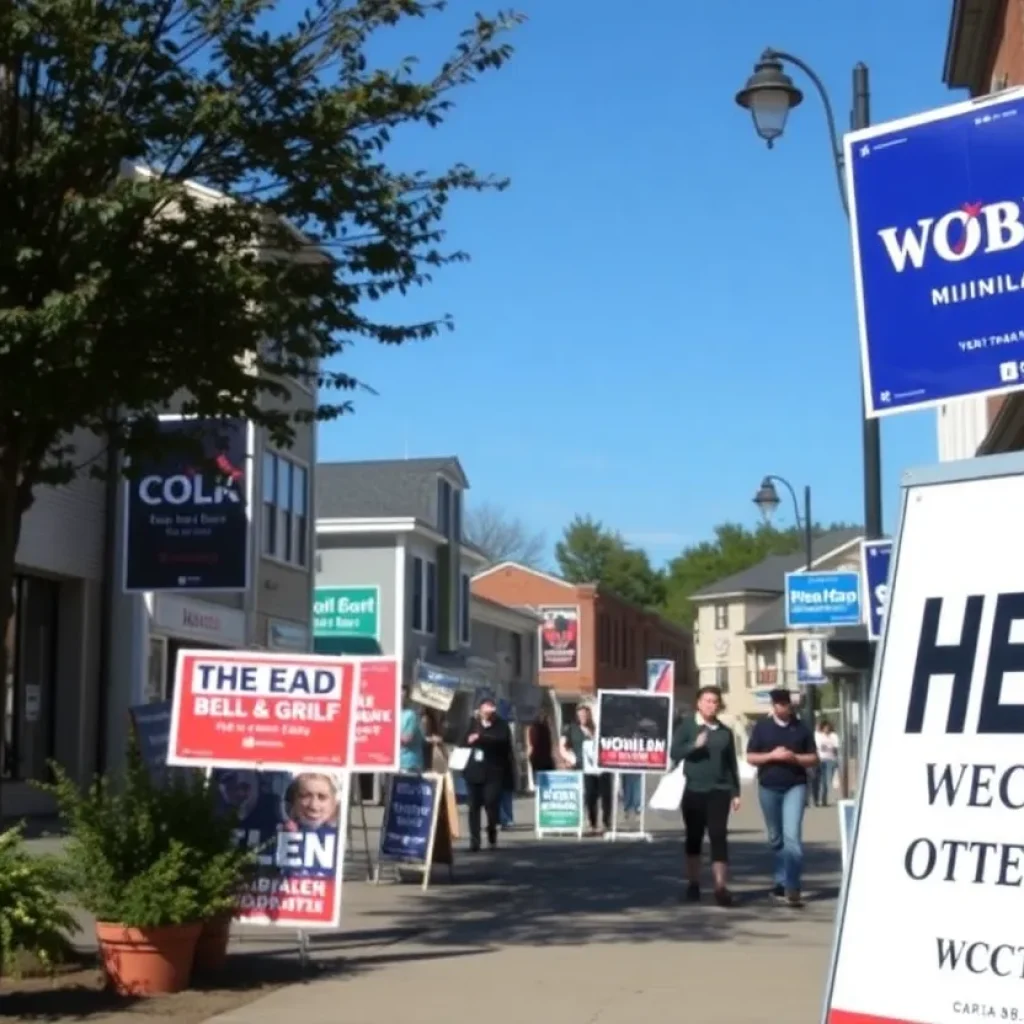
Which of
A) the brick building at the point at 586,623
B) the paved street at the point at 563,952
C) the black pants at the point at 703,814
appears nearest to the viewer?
the paved street at the point at 563,952

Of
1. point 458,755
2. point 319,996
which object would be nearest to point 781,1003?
point 319,996

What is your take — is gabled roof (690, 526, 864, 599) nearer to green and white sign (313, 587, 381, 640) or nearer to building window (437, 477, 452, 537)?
building window (437, 477, 452, 537)

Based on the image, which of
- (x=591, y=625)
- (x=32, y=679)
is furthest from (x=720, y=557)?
(x=32, y=679)

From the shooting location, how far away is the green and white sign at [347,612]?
42.8m

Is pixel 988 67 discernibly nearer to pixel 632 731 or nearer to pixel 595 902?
pixel 632 731

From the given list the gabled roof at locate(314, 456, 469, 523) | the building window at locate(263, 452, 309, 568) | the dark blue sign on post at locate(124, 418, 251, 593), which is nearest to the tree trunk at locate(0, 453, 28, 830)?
the dark blue sign on post at locate(124, 418, 251, 593)

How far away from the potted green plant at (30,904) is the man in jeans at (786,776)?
251 inches

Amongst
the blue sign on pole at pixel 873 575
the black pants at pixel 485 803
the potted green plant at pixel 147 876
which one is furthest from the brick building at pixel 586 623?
the potted green plant at pixel 147 876

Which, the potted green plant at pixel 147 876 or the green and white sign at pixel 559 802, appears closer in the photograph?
the potted green plant at pixel 147 876

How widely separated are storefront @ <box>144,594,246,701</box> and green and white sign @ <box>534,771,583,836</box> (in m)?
5.80

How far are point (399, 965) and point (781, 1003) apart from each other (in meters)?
2.45

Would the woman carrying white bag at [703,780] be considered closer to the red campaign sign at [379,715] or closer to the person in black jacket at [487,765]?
the red campaign sign at [379,715]

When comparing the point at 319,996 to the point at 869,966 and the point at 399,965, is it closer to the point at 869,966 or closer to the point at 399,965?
the point at 399,965

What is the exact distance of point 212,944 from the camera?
10.4 metres
